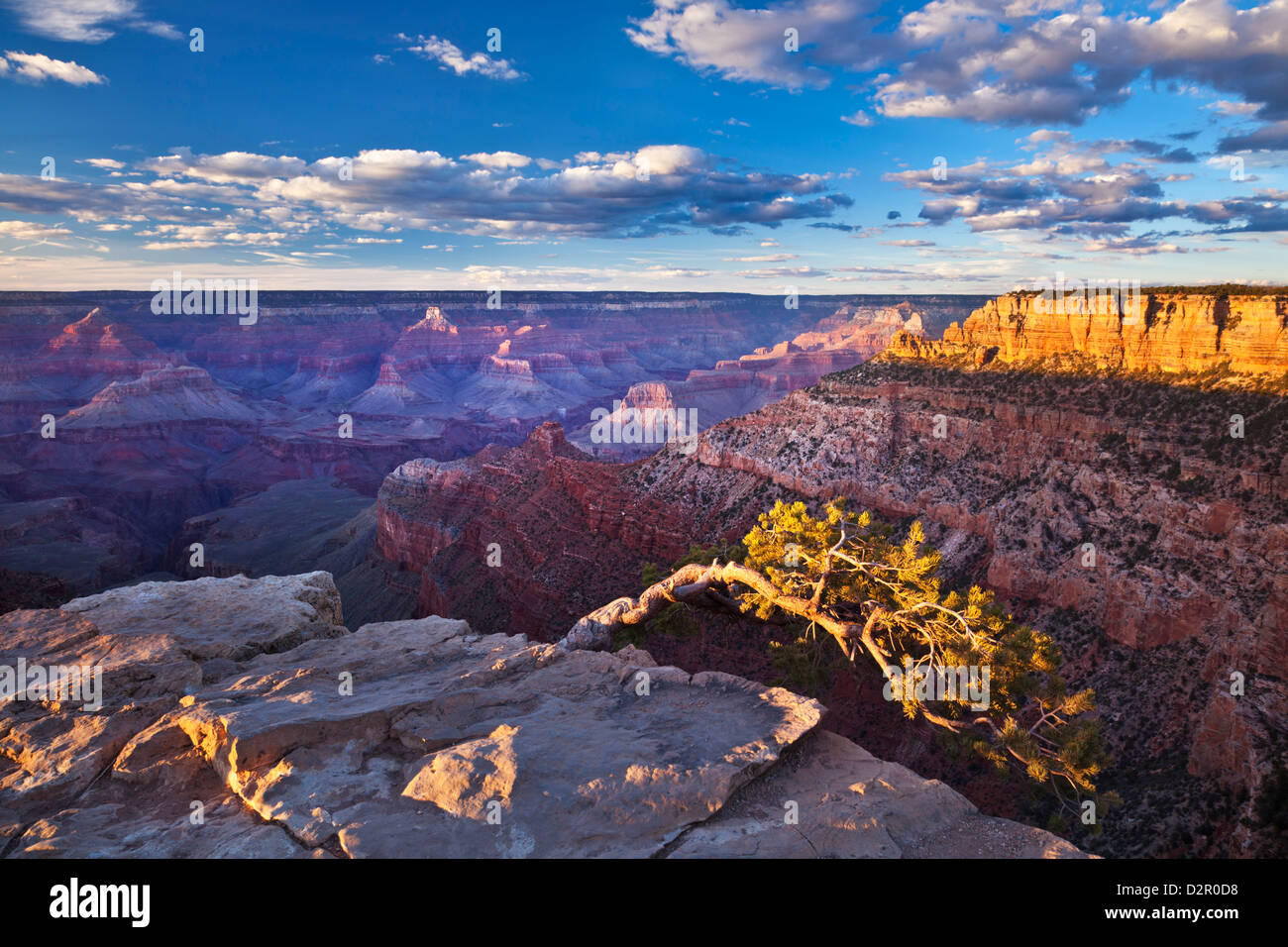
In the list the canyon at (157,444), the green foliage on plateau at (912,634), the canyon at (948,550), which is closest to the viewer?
the green foliage on plateau at (912,634)

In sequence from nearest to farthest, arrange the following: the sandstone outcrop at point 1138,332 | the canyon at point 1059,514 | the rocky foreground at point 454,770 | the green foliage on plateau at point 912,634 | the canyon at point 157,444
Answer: the rocky foreground at point 454,770 → the green foliage on plateau at point 912,634 → the canyon at point 1059,514 → the sandstone outcrop at point 1138,332 → the canyon at point 157,444

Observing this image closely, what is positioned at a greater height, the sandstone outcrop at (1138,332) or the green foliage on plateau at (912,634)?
the sandstone outcrop at (1138,332)

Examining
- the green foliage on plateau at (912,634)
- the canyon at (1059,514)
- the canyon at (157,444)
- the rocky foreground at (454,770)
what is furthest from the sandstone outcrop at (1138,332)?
the canyon at (157,444)

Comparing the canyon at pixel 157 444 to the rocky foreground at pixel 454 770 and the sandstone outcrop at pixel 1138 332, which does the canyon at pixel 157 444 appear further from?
the sandstone outcrop at pixel 1138 332

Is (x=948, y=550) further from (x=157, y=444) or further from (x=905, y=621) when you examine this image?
(x=157, y=444)

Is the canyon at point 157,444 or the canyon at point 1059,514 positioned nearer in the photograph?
the canyon at point 1059,514

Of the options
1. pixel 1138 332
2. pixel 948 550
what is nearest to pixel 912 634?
pixel 948 550
